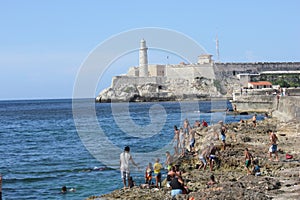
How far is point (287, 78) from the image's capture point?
95.4 m

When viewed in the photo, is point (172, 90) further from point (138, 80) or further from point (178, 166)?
point (178, 166)

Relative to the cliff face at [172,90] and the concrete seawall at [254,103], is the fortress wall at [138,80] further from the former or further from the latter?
the concrete seawall at [254,103]

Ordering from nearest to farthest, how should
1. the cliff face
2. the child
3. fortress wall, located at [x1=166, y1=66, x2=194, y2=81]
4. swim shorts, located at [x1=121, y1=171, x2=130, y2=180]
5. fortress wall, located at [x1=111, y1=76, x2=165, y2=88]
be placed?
swim shorts, located at [x1=121, y1=171, x2=130, y2=180]
the child
the cliff face
fortress wall, located at [x1=166, y1=66, x2=194, y2=81]
fortress wall, located at [x1=111, y1=76, x2=165, y2=88]

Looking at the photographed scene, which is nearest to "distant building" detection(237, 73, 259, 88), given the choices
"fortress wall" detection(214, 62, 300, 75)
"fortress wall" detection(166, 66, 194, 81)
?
"fortress wall" detection(214, 62, 300, 75)

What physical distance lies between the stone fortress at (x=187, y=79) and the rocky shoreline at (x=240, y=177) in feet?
250

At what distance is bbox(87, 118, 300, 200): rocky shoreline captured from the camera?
11.6 m

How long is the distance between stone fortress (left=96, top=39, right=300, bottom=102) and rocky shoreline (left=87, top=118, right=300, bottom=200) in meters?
76.2

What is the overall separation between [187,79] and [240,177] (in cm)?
9013

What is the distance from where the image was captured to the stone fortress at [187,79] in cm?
10069

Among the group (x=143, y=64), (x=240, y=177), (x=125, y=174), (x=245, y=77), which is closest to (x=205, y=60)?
(x=245, y=77)

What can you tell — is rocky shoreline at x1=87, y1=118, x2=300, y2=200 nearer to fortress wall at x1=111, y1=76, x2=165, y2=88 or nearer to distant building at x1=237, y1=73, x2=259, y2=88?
distant building at x1=237, y1=73, x2=259, y2=88

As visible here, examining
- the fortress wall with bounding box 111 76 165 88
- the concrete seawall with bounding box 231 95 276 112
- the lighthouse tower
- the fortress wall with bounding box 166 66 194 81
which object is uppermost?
the lighthouse tower

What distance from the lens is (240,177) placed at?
46.3 feet

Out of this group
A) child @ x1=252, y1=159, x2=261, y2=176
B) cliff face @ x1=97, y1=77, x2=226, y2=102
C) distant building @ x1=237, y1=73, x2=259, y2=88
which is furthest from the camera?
cliff face @ x1=97, y1=77, x2=226, y2=102
